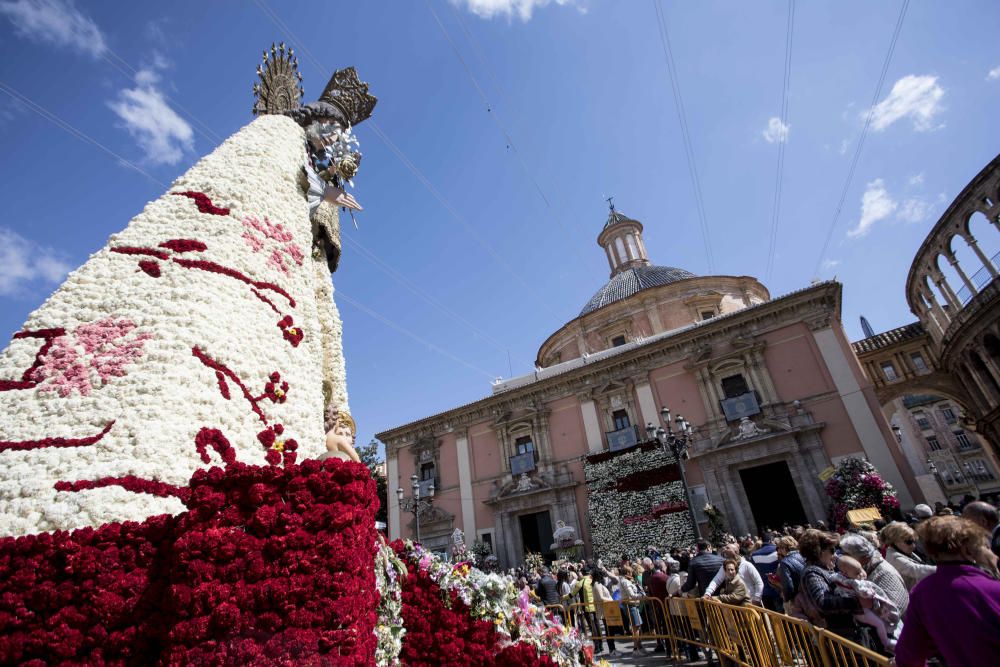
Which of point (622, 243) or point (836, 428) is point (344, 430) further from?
point (622, 243)

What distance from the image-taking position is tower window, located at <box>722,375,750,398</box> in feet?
57.0

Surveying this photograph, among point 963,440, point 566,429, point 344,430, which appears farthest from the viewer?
point 963,440

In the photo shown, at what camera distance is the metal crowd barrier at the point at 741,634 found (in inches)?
114

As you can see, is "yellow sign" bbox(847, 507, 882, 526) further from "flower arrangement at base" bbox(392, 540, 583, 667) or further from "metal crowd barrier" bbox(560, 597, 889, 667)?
"flower arrangement at base" bbox(392, 540, 583, 667)

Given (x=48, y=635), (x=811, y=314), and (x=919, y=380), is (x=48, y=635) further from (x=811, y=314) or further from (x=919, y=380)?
(x=919, y=380)

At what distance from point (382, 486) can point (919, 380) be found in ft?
92.5

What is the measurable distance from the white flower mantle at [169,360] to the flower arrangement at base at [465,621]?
1.48 metres

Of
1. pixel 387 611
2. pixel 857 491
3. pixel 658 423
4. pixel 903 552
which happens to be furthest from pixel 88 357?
pixel 658 423

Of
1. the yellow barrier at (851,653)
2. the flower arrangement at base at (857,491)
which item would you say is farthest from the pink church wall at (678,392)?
the yellow barrier at (851,653)

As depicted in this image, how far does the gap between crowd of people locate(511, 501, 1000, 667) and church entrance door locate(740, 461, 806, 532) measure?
9.89 m

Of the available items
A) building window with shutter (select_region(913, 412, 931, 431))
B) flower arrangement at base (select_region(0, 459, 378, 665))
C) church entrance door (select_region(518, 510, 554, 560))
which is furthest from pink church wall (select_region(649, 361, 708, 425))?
building window with shutter (select_region(913, 412, 931, 431))

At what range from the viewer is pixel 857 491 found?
13289 millimetres

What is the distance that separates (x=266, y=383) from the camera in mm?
2945

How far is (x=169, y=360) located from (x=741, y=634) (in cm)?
500
